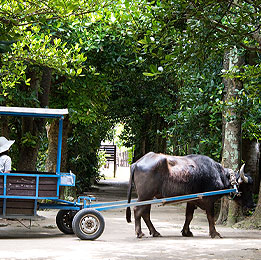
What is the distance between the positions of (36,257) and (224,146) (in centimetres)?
729

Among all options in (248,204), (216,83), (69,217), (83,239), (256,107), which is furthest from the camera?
(216,83)

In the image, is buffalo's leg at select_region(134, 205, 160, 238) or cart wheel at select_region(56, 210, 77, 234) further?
cart wheel at select_region(56, 210, 77, 234)

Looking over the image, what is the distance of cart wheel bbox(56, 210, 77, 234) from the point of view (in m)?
11.0

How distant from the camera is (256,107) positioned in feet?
43.9

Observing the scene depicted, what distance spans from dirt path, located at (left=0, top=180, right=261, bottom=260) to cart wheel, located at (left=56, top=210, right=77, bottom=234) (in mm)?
145

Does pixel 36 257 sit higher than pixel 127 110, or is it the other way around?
pixel 127 110

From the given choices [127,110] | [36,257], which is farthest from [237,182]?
[127,110]

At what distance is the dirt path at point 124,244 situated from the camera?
8359mm

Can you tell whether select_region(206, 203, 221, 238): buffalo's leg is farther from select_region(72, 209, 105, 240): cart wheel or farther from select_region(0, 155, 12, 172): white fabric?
select_region(0, 155, 12, 172): white fabric

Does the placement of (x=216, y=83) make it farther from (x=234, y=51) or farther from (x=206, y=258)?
(x=206, y=258)

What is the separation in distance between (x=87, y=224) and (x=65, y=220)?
117cm

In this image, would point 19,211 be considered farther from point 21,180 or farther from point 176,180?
point 176,180

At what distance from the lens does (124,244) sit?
9.84m

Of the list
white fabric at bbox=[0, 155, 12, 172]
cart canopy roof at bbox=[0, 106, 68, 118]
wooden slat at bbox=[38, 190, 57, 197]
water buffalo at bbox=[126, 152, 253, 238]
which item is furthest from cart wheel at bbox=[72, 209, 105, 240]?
cart canopy roof at bbox=[0, 106, 68, 118]
